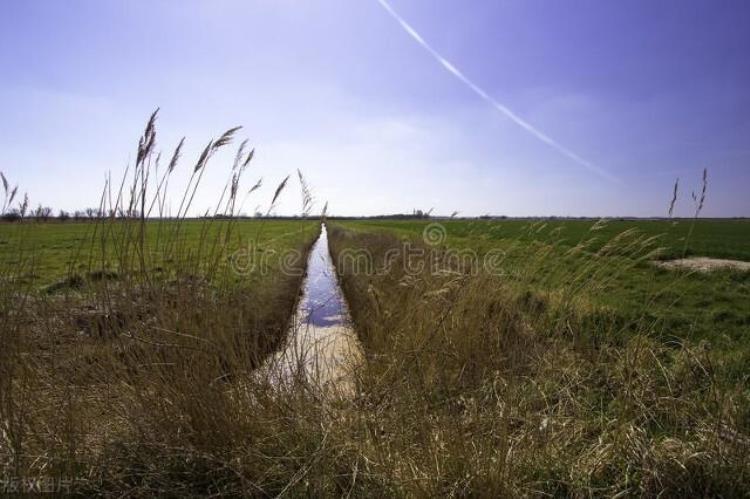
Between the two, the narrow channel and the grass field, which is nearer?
the grass field

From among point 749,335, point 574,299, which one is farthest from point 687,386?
point 749,335

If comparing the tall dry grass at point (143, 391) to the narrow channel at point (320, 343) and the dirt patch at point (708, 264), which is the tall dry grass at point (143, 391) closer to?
the narrow channel at point (320, 343)

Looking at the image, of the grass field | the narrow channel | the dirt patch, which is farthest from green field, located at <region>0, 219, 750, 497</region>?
the dirt patch

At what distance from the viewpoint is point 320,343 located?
4551 millimetres

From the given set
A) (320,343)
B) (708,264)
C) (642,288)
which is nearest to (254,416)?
(320,343)

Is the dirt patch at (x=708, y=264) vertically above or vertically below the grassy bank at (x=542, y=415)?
above

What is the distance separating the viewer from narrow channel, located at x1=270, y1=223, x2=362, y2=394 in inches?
134

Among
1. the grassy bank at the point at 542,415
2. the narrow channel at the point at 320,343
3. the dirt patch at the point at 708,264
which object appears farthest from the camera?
the dirt patch at the point at 708,264

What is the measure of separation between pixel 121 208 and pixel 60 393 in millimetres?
1463

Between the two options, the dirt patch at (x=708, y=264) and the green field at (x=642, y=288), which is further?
the dirt patch at (x=708, y=264)

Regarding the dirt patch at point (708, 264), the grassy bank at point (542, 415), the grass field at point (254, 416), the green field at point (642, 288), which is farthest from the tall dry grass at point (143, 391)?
the dirt patch at point (708, 264)

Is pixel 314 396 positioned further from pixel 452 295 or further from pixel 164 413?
pixel 452 295

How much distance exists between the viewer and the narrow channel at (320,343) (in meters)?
3.42

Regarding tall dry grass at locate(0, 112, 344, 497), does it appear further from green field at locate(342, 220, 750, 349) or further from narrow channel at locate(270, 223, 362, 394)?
green field at locate(342, 220, 750, 349)
